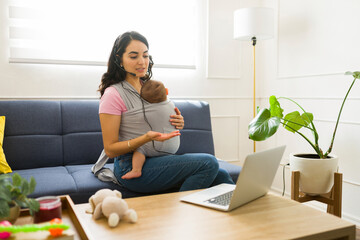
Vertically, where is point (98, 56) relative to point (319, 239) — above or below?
above

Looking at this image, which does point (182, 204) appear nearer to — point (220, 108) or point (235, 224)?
point (235, 224)

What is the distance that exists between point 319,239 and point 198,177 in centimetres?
78

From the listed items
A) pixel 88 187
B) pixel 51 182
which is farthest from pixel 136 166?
pixel 51 182

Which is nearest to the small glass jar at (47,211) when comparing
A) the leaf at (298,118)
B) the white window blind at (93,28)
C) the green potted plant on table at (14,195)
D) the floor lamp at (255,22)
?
the green potted plant on table at (14,195)

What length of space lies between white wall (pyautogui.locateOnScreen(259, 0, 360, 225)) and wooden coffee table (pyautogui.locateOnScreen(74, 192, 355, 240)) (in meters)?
1.40

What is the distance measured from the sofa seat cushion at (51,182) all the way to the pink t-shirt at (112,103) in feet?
1.45

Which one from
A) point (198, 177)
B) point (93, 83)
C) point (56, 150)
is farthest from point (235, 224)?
point (93, 83)

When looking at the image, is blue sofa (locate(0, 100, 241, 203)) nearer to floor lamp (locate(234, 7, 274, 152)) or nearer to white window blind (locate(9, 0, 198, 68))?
white window blind (locate(9, 0, 198, 68))

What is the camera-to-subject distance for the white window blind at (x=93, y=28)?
258cm

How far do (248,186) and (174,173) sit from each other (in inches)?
22.4

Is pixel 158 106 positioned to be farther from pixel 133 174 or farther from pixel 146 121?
pixel 133 174

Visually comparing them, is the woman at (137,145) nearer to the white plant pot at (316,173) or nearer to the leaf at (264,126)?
the leaf at (264,126)

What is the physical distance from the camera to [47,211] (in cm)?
103

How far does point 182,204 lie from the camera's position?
1311mm
